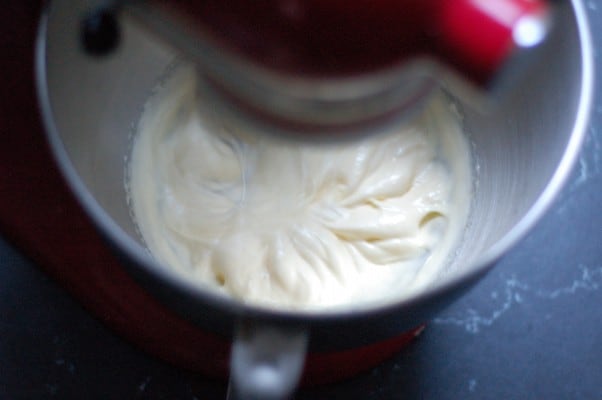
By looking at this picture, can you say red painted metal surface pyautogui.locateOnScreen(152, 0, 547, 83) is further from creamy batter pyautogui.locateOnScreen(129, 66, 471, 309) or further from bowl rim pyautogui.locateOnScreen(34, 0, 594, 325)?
creamy batter pyautogui.locateOnScreen(129, 66, 471, 309)

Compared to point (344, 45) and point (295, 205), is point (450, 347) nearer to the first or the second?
point (295, 205)

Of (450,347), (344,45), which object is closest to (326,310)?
(344,45)

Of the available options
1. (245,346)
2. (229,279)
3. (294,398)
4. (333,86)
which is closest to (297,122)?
(333,86)

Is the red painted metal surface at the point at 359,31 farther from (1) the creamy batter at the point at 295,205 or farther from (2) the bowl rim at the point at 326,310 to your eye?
(1) the creamy batter at the point at 295,205

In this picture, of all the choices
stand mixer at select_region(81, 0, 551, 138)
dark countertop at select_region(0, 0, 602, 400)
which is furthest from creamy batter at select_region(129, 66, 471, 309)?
stand mixer at select_region(81, 0, 551, 138)

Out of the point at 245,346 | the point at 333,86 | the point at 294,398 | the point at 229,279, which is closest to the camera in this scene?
the point at 333,86

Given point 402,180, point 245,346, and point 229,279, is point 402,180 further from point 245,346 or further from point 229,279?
point 245,346
